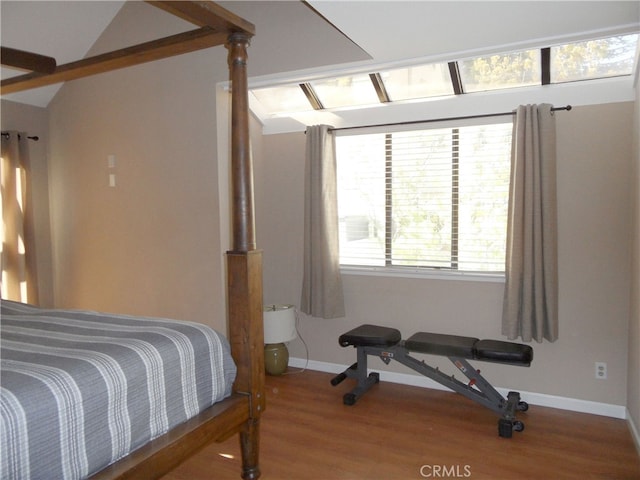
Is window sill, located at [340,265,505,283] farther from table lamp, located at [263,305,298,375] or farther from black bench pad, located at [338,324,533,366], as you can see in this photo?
table lamp, located at [263,305,298,375]

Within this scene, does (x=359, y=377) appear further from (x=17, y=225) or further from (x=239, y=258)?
(x=17, y=225)

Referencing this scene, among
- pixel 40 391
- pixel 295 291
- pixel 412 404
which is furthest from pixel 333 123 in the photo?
pixel 40 391

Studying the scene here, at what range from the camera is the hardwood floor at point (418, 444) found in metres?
2.46

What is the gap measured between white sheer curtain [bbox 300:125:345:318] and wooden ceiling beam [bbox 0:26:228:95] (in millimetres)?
1570

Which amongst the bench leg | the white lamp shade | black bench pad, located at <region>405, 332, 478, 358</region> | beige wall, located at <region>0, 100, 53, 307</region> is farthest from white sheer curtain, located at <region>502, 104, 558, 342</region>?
beige wall, located at <region>0, 100, 53, 307</region>

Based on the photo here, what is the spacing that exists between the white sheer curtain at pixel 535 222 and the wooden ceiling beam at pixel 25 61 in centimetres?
280

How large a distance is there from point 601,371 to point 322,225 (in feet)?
7.08

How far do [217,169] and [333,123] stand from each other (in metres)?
1.00

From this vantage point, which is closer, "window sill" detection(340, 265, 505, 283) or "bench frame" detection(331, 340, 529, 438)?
"bench frame" detection(331, 340, 529, 438)

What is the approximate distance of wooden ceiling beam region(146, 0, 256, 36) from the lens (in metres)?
1.78

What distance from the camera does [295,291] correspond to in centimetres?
415

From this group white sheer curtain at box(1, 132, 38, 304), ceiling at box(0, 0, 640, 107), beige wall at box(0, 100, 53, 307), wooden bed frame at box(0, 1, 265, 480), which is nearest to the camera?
wooden bed frame at box(0, 1, 265, 480)

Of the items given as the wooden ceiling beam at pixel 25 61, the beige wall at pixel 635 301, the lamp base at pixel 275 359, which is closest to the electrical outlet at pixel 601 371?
the beige wall at pixel 635 301

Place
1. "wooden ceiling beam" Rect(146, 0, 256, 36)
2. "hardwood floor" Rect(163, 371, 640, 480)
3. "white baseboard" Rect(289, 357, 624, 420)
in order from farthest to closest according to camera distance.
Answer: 1. "white baseboard" Rect(289, 357, 624, 420)
2. "hardwood floor" Rect(163, 371, 640, 480)
3. "wooden ceiling beam" Rect(146, 0, 256, 36)
